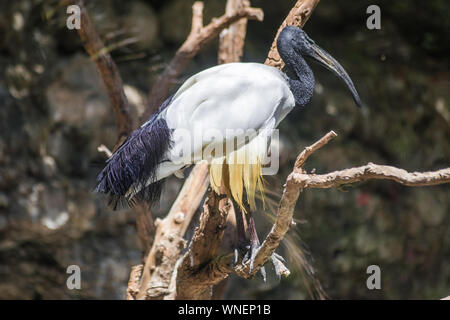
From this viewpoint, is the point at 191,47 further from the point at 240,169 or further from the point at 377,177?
the point at 377,177

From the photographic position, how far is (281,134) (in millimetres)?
4324

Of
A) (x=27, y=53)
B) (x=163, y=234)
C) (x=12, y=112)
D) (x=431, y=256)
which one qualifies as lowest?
(x=431, y=256)

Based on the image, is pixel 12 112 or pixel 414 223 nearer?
pixel 12 112

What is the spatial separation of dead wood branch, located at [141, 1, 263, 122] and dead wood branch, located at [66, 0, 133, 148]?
0.33 feet

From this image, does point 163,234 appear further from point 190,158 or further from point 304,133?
point 304,133

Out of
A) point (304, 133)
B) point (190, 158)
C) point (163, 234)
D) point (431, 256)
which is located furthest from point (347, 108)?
point (190, 158)

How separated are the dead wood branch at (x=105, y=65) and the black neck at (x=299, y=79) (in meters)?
0.87

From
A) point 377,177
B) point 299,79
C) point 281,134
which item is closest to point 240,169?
point 299,79

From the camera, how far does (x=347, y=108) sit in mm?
4516

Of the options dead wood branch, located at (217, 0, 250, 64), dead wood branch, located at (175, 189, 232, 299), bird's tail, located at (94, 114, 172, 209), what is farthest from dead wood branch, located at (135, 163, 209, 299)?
dead wood branch, located at (217, 0, 250, 64)

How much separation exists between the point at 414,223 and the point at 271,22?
2.01 meters

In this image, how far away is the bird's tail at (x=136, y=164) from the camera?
216cm

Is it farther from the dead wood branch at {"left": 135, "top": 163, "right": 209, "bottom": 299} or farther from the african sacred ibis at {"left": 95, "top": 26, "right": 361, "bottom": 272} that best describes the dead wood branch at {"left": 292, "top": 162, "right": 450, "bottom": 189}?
the dead wood branch at {"left": 135, "top": 163, "right": 209, "bottom": 299}

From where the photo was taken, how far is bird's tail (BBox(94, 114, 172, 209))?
216 cm
